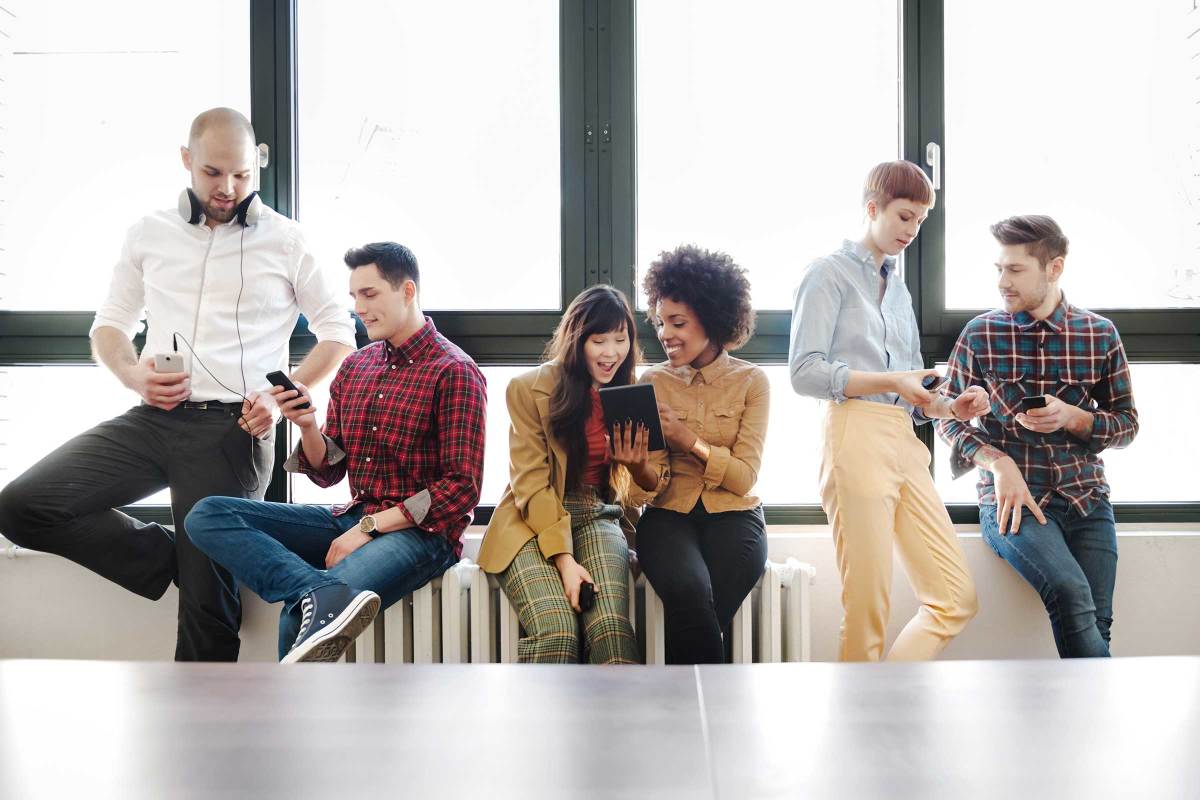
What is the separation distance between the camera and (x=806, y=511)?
2.71 meters

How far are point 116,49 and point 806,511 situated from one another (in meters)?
2.55

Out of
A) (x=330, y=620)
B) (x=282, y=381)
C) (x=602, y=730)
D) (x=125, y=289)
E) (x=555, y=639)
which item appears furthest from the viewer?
(x=125, y=289)

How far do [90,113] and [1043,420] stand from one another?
9.57 feet

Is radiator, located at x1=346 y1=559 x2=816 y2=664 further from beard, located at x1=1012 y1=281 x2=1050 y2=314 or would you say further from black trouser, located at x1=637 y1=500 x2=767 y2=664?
beard, located at x1=1012 y1=281 x2=1050 y2=314

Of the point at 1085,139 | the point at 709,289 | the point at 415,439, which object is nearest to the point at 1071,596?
the point at 709,289

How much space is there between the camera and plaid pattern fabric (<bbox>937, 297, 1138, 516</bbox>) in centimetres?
236

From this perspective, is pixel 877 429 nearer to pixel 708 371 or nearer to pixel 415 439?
pixel 708 371

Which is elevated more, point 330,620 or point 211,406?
point 211,406

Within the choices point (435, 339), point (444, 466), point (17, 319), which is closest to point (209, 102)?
point (17, 319)

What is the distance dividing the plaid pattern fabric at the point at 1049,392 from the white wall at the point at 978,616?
0.30 metres

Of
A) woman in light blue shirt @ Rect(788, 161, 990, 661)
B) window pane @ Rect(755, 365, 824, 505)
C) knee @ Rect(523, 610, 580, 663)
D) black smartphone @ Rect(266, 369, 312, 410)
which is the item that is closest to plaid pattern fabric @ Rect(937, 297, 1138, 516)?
woman in light blue shirt @ Rect(788, 161, 990, 661)

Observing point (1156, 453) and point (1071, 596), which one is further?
point (1156, 453)

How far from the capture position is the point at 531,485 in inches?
85.5

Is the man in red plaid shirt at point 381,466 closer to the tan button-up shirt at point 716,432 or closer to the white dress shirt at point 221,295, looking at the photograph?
the white dress shirt at point 221,295
